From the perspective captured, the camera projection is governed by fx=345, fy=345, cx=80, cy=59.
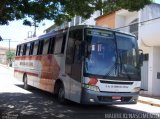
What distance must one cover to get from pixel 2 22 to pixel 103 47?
538 centimetres

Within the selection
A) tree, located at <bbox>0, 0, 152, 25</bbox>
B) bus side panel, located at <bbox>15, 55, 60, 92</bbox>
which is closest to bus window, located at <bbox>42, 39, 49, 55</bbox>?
bus side panel, located at <bbox>15, 55, 60, 92</bbox>

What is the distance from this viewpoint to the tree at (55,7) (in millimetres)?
11898

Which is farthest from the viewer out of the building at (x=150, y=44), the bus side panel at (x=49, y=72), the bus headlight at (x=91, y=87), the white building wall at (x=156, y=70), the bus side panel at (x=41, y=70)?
the white building wall at (x=156, y=70)

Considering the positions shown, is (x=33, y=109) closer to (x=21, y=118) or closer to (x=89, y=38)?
(x=21, y=118)

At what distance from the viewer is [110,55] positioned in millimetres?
12023

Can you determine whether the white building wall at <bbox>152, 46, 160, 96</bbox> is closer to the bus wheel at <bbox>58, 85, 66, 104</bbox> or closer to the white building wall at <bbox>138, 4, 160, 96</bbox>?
the white building wall at <bbox>138, 4, 160, 96</bbox>

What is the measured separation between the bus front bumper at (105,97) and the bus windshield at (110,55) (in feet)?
2.09

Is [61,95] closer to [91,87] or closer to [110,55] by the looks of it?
[91,87]

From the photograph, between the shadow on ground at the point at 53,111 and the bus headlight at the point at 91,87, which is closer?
the shadow on ground at the point at 53,111

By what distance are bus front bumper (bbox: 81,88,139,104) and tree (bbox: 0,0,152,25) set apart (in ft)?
9.91

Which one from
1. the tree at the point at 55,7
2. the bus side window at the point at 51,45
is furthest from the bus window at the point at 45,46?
the tree at the point at 55,7

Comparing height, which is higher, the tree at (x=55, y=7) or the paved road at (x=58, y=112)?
the tree at (x=55, y=7)

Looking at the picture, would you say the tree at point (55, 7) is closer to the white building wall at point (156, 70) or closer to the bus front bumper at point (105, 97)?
the bus front bumper at point (105, 97)

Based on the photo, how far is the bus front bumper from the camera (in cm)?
1149
